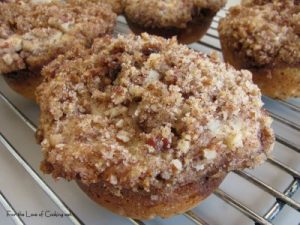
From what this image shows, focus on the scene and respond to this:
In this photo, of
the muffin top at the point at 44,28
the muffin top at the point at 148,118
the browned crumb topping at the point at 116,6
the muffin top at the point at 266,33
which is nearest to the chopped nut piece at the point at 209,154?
the muffin top at the point at 148,118

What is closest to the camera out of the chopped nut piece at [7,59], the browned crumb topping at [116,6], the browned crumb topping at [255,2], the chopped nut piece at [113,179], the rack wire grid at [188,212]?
the chopped nut piece at [113,179]

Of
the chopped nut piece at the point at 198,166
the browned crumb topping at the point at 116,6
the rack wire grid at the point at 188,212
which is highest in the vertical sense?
the browned crumb topping at the point at 116,6

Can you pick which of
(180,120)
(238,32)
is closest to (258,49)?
(238,32)

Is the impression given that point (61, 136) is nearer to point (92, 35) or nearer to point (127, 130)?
point (127, 130)

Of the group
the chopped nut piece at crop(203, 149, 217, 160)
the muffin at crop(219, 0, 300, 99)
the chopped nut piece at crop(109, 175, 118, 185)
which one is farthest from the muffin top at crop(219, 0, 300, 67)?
the chopped nut piece at crop(109, 175, 118, 185)

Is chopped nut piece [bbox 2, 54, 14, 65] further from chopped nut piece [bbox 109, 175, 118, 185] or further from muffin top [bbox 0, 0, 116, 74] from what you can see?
chopped nut piece [bbox 109, 175, 118, 185]

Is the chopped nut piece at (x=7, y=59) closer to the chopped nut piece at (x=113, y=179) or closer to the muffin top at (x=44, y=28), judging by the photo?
the muffin top at (x=44, y=28)

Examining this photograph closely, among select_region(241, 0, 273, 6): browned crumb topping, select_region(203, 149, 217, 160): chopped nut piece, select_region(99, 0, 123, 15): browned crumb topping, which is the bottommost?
select_region(203, 149, 217, 160): chopped nut piece
